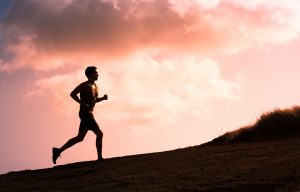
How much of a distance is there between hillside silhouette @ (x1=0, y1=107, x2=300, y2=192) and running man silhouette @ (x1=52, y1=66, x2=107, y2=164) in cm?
41

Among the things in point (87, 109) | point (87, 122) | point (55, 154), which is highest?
point (87, 109)

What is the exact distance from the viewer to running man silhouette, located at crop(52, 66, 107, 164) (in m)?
11.1

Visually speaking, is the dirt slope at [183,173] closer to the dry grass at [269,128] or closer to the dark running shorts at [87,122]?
the dark running shorts at [87,122]

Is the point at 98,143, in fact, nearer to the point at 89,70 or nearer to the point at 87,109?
the point at 87,109

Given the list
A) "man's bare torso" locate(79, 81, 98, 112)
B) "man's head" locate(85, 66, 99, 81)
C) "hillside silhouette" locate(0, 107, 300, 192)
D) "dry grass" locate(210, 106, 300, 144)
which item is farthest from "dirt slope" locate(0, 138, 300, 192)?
"dry grass" locate(210, 106, 300, 144)

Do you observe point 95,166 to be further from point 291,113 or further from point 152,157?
point 291,113

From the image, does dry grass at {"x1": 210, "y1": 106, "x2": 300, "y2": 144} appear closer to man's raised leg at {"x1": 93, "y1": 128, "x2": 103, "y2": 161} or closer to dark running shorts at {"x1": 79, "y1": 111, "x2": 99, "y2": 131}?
man's raised leg at {"x1": 93, "y1": 128, "x2": 103, "y2": 161}

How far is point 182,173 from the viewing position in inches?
305

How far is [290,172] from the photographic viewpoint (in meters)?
6.75

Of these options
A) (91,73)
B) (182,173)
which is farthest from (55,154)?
(182,173)

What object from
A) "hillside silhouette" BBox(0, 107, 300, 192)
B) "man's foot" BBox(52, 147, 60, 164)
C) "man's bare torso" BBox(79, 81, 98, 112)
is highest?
"man's bare torso" BBox(79, 81, 98, 112)

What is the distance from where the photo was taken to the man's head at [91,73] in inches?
440

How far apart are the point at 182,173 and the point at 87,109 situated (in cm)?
387

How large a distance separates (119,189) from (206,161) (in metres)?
2.15
